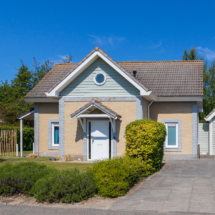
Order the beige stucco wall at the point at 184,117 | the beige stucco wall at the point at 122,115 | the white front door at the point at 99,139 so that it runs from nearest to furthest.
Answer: the beige stucco wall at the point at 122,115
the white front door at the point at 99,139
the beige stucco wall at the point at 184,117

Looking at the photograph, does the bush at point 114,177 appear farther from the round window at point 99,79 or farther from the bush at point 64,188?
the round window at point 99,79

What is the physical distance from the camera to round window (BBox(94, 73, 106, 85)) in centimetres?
1701

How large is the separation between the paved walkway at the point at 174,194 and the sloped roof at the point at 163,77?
7.12m

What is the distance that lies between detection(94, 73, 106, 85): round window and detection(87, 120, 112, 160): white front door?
2160mm

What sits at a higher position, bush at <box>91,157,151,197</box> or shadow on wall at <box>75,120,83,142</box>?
shadow on wall at <box>75,120,83,142</box>

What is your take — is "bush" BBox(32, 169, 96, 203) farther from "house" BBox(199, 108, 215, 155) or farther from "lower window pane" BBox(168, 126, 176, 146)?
"house" BBox(199, 108, 215, 155)

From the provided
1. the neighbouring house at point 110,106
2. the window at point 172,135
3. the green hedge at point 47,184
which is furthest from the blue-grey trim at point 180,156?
the green hedge at point 47,184

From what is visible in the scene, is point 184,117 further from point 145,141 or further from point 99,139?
point 145,141

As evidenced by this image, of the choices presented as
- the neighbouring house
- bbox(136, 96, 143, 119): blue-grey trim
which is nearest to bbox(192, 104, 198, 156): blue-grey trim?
the neighbouring house

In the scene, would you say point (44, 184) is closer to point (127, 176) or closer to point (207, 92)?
point (127, 176)

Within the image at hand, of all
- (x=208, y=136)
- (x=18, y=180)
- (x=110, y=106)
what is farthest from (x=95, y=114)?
(x=208, y=136)

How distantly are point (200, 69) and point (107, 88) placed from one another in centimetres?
724

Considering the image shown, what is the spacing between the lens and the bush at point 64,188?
27.9 feet

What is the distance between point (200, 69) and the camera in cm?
2045
